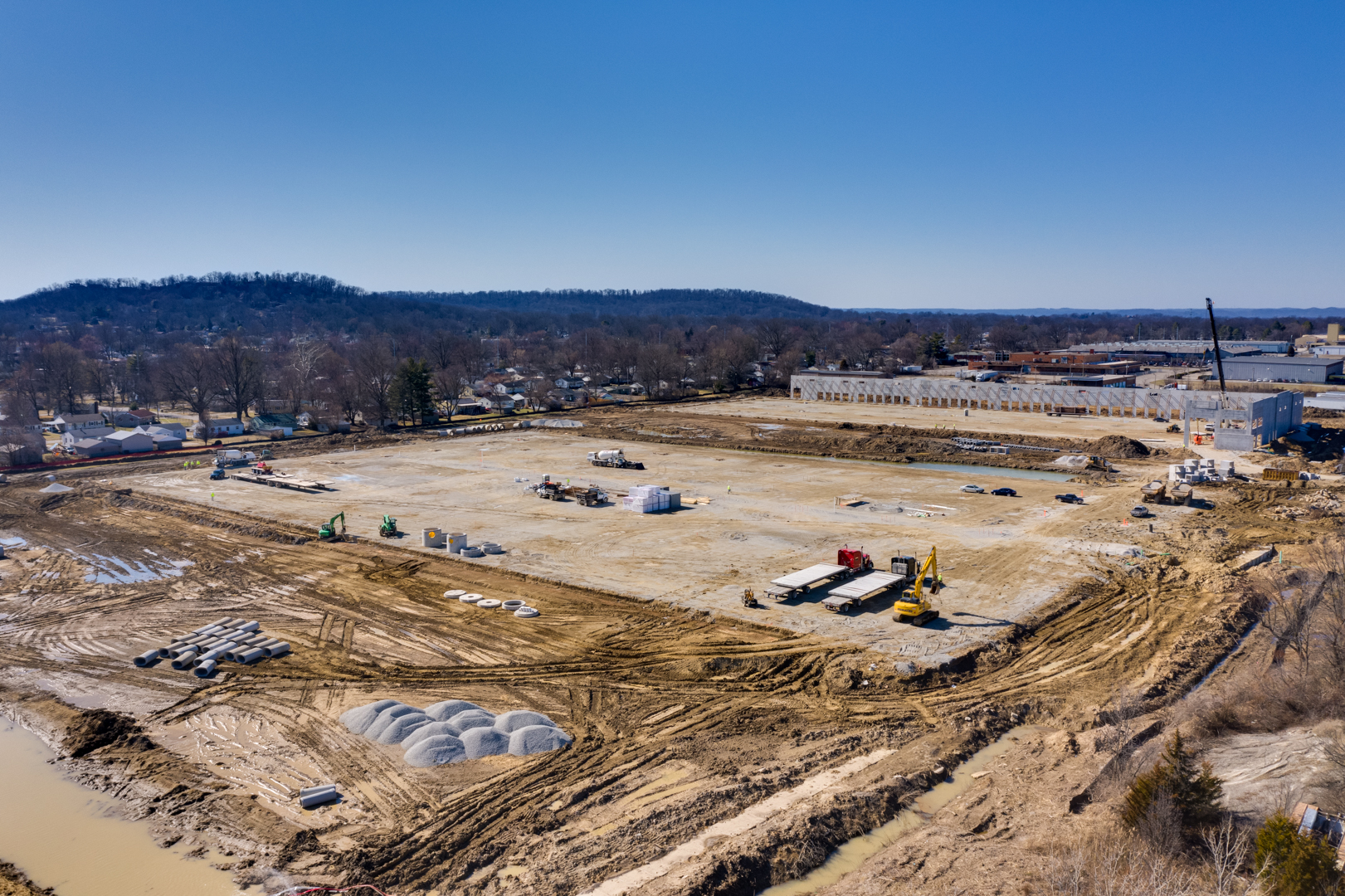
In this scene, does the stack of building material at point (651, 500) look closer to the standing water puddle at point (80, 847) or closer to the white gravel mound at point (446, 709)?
the white gravel mound at point (446, 709)

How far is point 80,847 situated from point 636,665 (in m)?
12.1

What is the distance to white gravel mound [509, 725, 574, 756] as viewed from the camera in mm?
17156

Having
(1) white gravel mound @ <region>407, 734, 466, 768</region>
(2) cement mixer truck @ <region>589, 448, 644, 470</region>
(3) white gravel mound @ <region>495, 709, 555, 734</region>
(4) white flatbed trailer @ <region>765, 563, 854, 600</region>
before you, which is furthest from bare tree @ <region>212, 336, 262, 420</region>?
(1) white gravel mound @ <region>407, 734, 466, 768</region>

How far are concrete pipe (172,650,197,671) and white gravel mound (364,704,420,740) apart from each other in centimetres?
747

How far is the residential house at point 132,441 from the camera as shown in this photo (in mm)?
59688

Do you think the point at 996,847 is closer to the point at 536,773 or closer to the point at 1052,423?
the point at 536,773

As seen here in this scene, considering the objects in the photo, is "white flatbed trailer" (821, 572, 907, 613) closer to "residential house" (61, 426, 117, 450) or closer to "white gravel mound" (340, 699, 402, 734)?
"white gravel mound" (340, 699, 402, 734)

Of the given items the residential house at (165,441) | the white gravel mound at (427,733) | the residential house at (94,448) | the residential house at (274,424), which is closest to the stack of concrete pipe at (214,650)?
the white gravel mound at (427,733)

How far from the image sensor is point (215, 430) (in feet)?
221

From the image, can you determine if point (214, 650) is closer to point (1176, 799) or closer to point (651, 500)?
point (651, 500)

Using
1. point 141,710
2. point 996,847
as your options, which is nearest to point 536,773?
point 996,847

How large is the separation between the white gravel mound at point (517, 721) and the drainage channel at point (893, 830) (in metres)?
6.86

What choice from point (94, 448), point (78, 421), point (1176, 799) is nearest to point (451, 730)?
point (1176, 799)

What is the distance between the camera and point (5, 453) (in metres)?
55.8
